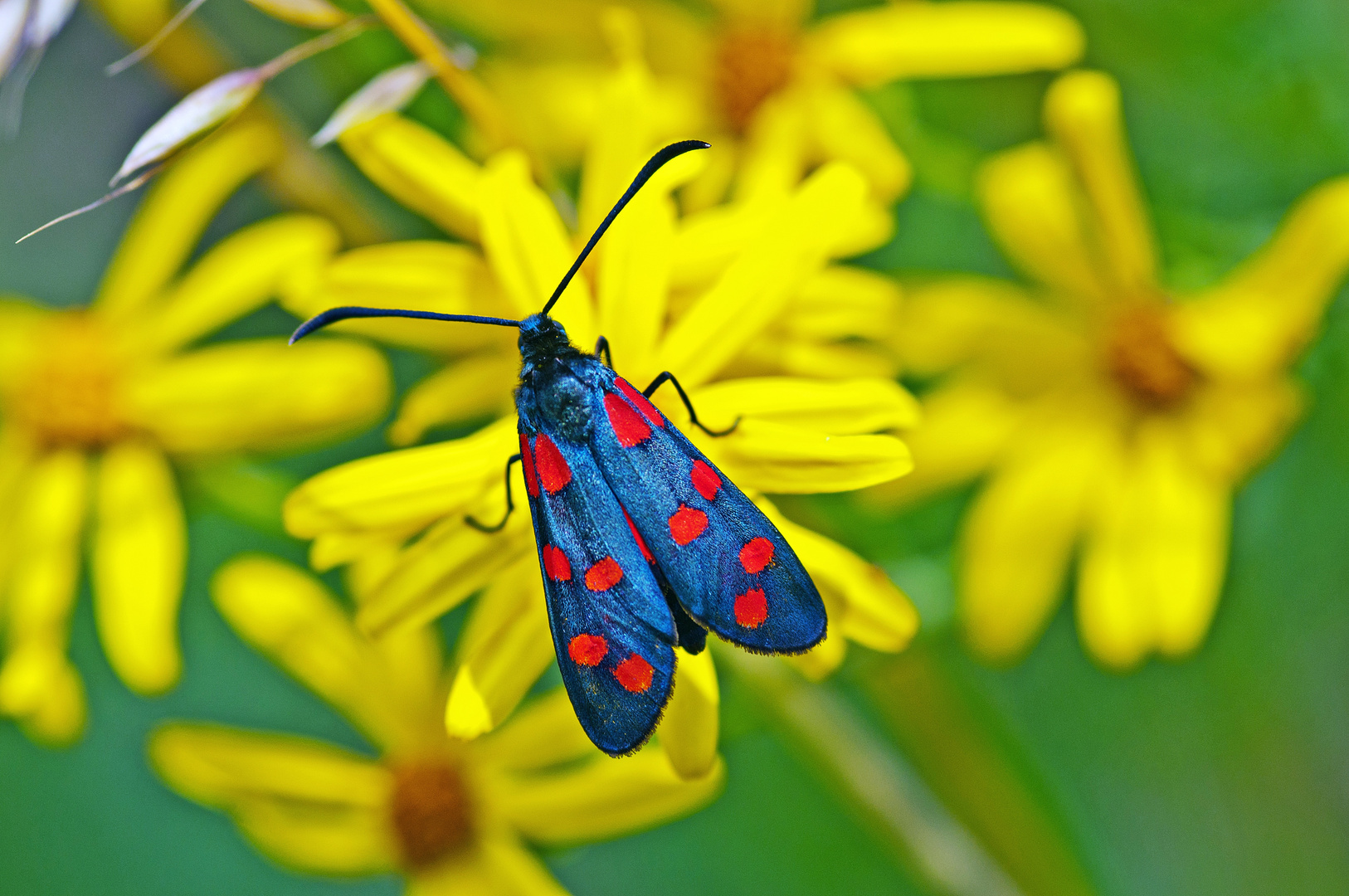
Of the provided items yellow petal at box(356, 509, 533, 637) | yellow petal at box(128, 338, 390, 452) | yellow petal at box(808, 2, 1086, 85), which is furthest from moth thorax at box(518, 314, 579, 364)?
yellow petal at box(808, 2, 1086, 85)

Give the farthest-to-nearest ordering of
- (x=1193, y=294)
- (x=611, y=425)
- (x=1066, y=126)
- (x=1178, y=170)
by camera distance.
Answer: (x=1178, y=170) → (x=1193, y=294) → (x=1066, y=126) → (x=611, y=425)

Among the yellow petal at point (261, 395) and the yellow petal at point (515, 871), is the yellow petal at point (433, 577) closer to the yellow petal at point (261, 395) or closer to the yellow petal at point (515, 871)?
the yellow petal at point (261, 395)

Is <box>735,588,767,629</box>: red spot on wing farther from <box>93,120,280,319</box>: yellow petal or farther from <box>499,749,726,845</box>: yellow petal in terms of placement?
<box>93,120,280,319</box>: yellow petal

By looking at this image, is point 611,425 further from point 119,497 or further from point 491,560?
point 119,497

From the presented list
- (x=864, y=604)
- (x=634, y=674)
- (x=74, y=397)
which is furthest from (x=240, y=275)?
(x=864, y=604)

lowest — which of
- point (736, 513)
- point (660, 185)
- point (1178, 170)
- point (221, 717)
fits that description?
A: point (221, 717)

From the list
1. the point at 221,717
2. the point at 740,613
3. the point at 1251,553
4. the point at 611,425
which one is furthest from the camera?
the point at 221,717

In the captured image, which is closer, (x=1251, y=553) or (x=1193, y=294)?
(x=1193, y=294)

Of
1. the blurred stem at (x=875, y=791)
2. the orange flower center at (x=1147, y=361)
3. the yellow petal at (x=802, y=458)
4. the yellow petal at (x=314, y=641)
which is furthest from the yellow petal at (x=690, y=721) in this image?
the orange flower center at (x=1147, y=361)

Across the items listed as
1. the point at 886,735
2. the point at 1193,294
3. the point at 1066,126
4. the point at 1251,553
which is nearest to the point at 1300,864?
the point at 1251,553
